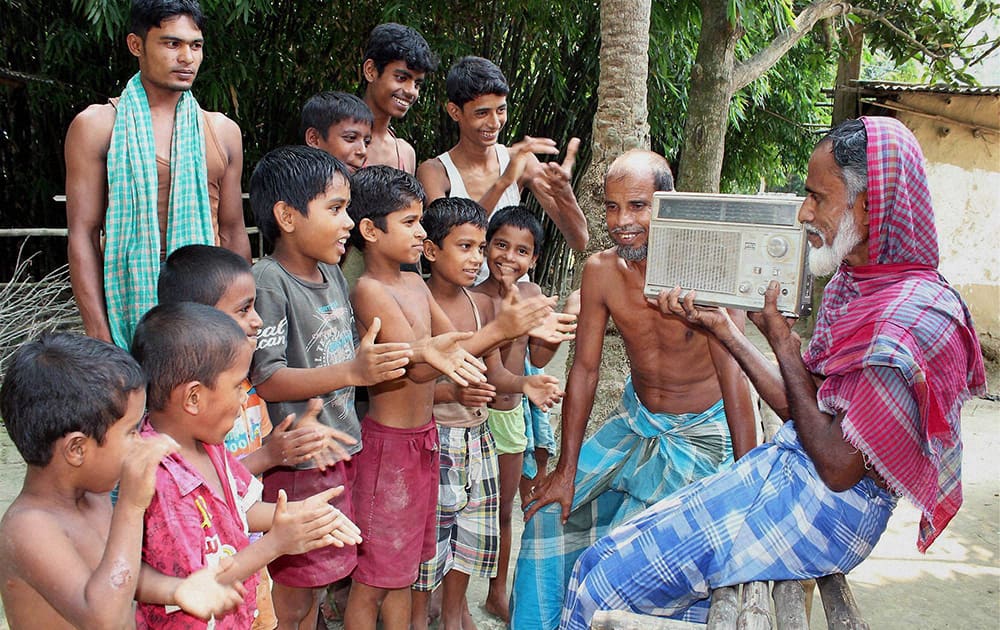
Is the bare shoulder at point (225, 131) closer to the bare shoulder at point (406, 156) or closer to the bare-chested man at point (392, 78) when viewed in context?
the bare-chested man at point (392, 78)

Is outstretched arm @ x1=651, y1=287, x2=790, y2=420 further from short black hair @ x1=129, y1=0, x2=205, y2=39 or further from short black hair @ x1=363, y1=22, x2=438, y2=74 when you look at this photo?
short black hair @ x1=129, y1=0, x2=205, y2=39

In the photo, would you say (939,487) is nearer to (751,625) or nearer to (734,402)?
(751,625)

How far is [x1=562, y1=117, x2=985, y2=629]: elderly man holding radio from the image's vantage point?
1.82 m

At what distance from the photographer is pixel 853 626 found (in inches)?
70.3

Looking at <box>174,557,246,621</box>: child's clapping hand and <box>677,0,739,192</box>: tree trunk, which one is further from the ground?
<box>677,0,739,192</box>: tree trunk

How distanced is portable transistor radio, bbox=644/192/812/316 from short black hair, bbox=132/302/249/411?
118cm

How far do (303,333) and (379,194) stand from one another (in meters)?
0.51

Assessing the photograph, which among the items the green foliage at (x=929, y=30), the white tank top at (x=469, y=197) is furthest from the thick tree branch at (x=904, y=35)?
the white tank top at (x=469, y=197)

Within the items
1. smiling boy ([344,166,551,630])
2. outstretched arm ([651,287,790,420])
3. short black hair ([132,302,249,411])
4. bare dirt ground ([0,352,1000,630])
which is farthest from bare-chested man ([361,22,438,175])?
bare dirt ground ([0,352,1000,630])

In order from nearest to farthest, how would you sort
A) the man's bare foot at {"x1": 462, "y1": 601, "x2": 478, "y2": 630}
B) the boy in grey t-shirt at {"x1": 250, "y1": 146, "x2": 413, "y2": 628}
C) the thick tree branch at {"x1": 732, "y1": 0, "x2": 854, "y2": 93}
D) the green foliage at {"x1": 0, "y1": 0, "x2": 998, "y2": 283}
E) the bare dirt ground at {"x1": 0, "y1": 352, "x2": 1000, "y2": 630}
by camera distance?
the boy in grey t-shirt at {"x1": 250, "y1": 146, "x2": 413, "y2": 628}, the man's bare foot at {"x1": 462, "y1": 601, "x2": 478, "y2": 630}, the bare dirt ground at {"x1": 0, "y1": 352, "x2": 1000, "y2": 630}, the green foliage at {"x1": 0, "y1": 0, "x2": 998, "y2": 283}, the thick tree branch at {"x1": 732, "y1": 0, "x2": 854, "y2": 93}

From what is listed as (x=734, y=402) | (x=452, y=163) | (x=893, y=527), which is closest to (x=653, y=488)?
(x=734, y=402)

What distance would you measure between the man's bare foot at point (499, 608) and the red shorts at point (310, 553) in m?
0.89

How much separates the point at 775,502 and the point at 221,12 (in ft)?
16.8

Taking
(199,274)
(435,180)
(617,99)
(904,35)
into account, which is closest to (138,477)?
(199,274)
